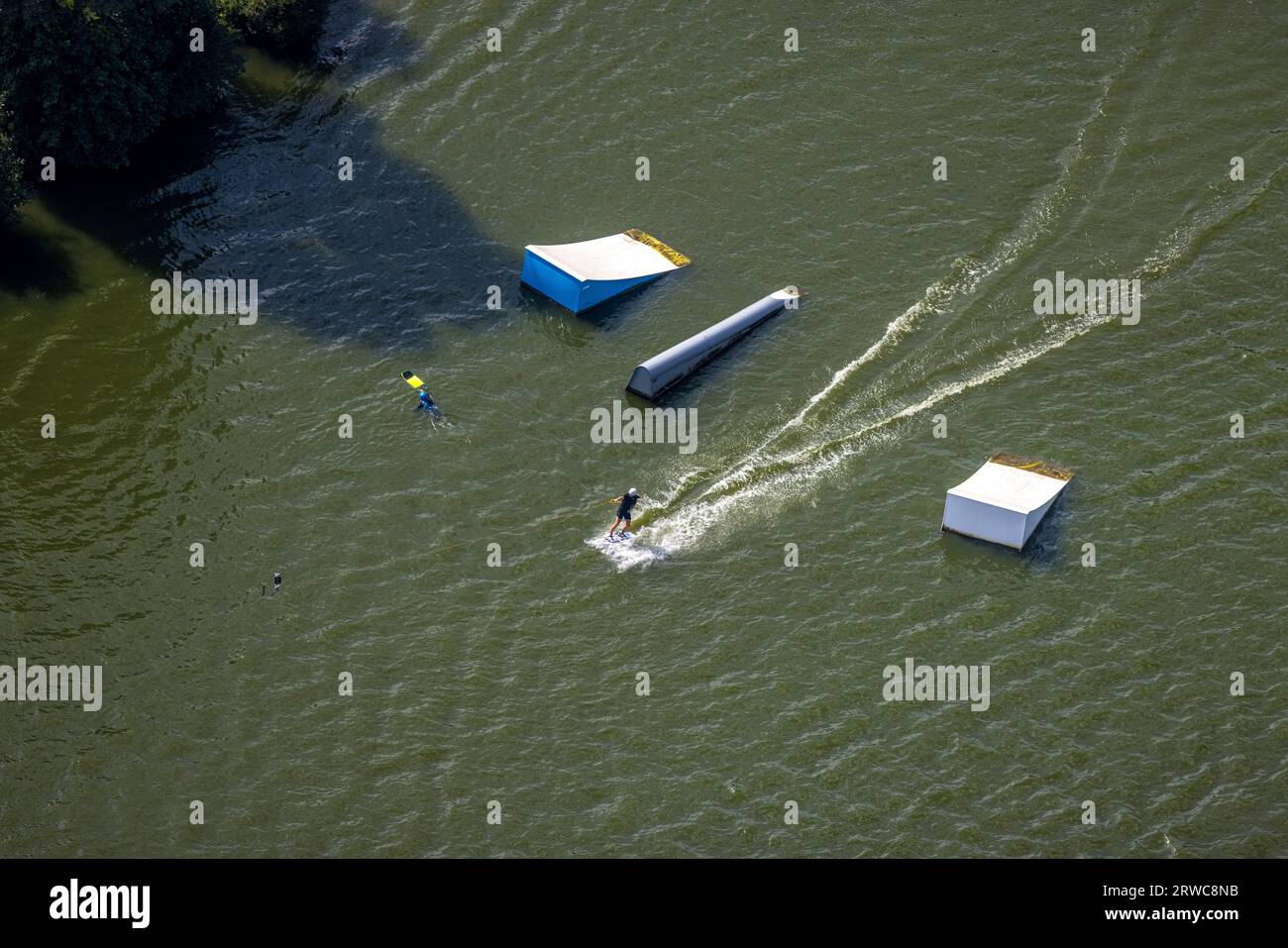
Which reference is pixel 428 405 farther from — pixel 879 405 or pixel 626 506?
pixel 879 405

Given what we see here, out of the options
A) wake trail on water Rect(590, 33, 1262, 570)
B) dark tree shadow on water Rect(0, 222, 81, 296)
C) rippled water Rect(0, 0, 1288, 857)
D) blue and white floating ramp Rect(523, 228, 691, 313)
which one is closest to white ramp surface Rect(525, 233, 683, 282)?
blue and white floating ramp Rect(523, 228, 691, 313)

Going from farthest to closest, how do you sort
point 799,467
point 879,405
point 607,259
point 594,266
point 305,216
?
point 305,216
point 607,259
point 594,266
point 879,405
point 799,467

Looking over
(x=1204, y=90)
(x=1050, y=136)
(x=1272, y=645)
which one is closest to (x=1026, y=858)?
(x=1272, y=645)

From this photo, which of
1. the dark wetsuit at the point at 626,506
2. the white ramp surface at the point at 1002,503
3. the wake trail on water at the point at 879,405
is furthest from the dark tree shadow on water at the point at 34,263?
the white ramp surface at the point at 1002,503

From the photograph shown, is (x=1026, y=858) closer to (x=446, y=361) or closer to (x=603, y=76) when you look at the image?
(x=446, y=361)

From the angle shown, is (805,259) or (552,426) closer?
(552,426)

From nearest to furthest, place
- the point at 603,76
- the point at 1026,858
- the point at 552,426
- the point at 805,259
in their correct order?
the point at 1026,858 < the point at 552,426 < the point at 805,259 < the point at 603,76

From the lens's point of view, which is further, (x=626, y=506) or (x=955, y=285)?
(x=955, y=285)

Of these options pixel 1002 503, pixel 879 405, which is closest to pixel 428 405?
pixel 879 405

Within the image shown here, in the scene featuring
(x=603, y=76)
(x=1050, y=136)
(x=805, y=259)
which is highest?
(x=603, y=76)
